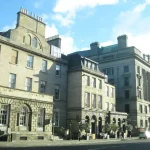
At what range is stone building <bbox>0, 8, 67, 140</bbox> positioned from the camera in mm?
34312

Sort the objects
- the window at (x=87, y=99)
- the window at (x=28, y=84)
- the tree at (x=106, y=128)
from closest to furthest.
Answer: the window at (x=28, y=84)
the window at (x=87, y=99)
the tree at (x=106, y=128)

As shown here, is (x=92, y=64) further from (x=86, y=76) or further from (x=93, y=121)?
(x=93, y=121)

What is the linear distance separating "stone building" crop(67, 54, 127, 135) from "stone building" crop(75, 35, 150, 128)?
16.9 meters

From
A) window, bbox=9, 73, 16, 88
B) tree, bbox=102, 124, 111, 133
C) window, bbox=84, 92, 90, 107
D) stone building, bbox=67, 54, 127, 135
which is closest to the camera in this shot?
window, bbox=9, 73, 16, 88

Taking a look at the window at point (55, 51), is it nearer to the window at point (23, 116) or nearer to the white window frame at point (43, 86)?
the white window frame at point (43, 86)

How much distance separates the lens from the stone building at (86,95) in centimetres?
4803

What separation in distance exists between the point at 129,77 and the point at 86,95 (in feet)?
88.3

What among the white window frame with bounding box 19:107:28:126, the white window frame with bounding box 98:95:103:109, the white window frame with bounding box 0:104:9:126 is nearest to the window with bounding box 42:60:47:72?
the white window frame with bounding box 19:107:28:126

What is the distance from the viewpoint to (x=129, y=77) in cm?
7300

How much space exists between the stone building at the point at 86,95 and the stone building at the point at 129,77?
55.6 ft

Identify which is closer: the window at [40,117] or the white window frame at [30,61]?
the window at [40,117]

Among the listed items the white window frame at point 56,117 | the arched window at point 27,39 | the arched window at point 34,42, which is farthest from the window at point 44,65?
the white window frame at point 56,117

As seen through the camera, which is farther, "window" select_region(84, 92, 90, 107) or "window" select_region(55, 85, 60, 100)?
"window" select_region(84, 92, 90, 107)

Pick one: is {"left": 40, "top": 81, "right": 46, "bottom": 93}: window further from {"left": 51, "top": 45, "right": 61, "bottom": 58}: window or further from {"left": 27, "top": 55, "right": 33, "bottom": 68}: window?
{"left": 51, "top": 45, "right": 61, "bottom": 58}: window
